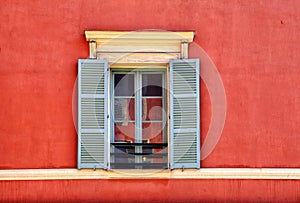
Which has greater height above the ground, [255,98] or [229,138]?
[255,98]

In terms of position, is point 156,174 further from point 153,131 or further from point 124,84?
point 124,84

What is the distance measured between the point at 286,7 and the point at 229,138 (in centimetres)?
197

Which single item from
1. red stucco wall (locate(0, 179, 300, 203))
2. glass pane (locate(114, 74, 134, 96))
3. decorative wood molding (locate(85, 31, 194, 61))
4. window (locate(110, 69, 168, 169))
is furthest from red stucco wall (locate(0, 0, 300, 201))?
glass pane (locate(114, 74, 134, 96))

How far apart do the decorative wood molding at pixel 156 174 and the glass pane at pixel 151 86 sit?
109 centimetres

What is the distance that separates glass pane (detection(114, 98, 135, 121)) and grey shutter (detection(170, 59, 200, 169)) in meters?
0.61

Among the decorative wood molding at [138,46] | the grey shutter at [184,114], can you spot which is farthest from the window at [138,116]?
the decorative wood molding at [138,46]

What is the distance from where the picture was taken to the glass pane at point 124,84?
9164mm

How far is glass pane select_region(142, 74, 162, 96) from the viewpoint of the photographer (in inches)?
361

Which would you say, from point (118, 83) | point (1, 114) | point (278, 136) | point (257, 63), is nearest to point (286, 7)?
point (257, 63)

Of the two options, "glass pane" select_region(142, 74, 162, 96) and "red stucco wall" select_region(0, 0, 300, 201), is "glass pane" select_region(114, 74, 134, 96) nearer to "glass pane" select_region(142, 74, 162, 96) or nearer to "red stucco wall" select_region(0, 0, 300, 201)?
"glass pane" select_region(142, 74, 162, 96)

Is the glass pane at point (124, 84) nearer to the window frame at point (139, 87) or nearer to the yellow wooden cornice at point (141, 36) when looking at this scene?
the window frame at point (139, 87)

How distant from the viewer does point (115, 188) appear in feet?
29.0

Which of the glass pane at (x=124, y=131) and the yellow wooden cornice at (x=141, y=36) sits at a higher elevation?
the yellow wooden cornice at (x=141, y=36)

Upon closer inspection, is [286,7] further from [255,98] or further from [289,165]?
[289,165]
